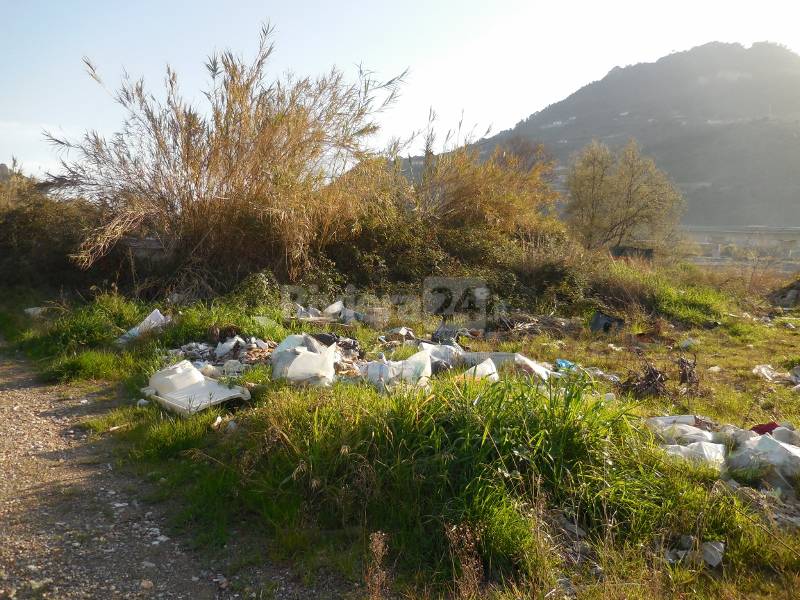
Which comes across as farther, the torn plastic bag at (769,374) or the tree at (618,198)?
the tree at (618,198)

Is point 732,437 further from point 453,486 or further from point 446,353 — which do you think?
point 446,353

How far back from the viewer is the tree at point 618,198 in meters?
18.1

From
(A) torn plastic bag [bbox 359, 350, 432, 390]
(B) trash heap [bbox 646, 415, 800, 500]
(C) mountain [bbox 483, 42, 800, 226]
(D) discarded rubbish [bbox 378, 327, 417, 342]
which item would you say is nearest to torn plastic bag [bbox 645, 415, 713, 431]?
(B) trash heap [bbox 646, 415, 800, 500]

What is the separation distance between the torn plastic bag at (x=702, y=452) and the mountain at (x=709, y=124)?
107 ft

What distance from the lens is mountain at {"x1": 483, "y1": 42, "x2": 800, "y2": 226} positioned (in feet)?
173

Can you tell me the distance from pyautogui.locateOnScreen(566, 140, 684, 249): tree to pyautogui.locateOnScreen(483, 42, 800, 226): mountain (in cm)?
1614

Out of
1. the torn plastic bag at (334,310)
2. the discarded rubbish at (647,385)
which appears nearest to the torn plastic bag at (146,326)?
the torn plastic bag at (334,310)

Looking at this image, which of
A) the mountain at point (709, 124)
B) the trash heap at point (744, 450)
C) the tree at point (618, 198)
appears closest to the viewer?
the trash heap at point (744, 450)

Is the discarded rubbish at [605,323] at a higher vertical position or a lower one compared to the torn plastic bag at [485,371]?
lower

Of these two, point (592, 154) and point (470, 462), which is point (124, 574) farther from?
point (592, 154)

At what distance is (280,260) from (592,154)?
14195 millimetres

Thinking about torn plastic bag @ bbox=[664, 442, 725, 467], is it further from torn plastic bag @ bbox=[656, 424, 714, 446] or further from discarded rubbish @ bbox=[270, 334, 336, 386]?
discarded rubbish @ bbox=[270, 334, 336, 386]

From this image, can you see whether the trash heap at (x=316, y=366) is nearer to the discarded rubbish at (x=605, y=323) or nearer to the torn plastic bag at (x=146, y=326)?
the torn plastic bag at (x=146, y=326)

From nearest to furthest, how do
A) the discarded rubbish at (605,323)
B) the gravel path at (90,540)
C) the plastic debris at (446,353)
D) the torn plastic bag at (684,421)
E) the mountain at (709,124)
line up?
1. the gravel path at (90,540)
2. the torn plastic bag at (684,421)
3. the plastic debris at (446,353)
4. the discarded rubbish at (605,323)
5. the mountain at (709,124)
